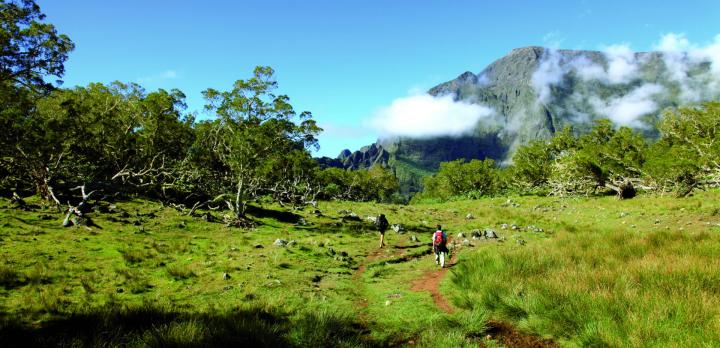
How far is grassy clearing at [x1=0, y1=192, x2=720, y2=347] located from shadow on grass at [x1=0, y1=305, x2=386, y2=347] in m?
0.04

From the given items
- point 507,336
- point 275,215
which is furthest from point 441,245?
point 275,215

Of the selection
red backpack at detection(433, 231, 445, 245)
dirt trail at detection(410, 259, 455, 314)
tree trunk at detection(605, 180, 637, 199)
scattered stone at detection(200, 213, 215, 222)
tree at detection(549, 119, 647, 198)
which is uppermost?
tree at detection(549, 119, 647, 198)

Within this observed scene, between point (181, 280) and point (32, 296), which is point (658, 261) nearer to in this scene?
point (181, 280)

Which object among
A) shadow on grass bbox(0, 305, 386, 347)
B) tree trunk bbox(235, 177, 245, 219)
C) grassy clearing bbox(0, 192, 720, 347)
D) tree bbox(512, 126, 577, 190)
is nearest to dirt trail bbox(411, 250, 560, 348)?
grassy clearing bbox(0, 192, 720, 347)

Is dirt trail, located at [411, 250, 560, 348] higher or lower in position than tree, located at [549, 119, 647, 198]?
lower

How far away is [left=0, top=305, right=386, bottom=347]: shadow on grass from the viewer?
616 cm

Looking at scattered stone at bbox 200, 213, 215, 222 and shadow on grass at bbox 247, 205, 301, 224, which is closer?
scattered stone at bbox 200, 213, 215, 222

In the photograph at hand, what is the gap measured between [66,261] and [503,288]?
1380 cm

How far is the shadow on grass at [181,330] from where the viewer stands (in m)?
6.16

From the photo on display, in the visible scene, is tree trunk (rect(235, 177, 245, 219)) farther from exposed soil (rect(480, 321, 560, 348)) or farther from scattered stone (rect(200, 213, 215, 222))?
exposed soil (rect(480, 321, 560, 348))

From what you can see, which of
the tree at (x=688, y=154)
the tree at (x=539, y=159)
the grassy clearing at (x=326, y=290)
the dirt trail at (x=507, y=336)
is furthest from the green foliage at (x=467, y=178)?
the dirt trail at (x=507, y=336)

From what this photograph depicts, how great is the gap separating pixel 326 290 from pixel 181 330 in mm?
5522

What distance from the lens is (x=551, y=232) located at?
22.8 m

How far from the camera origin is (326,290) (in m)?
11.5
